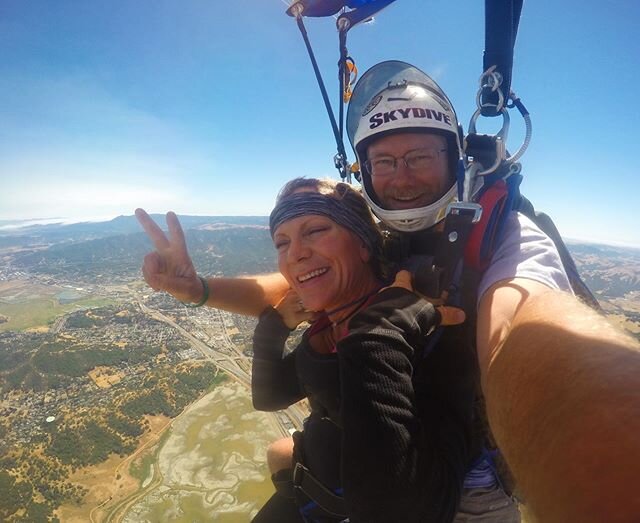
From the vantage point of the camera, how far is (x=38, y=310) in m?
72.4

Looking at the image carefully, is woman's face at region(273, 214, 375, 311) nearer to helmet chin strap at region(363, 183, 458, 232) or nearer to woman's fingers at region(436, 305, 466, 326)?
helmet chin strap at region(363, 183, 458, 232)

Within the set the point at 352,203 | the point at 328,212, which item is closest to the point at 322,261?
the point at 328,212

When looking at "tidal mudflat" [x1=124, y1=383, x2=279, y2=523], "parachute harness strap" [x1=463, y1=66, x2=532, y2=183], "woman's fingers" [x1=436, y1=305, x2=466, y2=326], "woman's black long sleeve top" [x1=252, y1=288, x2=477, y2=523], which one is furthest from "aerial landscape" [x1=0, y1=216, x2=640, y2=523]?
"parachute harness strap" [x1=463, y1=66, x2=532, y2=183]

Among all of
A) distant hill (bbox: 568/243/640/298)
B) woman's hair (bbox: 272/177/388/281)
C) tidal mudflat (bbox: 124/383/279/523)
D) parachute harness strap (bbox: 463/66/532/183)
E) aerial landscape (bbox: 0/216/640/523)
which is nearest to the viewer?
parachute harness strap (bbox: 463/66/532/183)

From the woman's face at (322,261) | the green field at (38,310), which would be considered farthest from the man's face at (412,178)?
the green field at (38,310)

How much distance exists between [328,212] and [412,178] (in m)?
0.52

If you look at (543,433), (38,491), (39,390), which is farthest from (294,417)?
(39,390)

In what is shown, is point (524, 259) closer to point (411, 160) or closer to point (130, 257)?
point (411, 160)

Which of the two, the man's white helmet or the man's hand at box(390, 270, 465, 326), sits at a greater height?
the man's white helmet

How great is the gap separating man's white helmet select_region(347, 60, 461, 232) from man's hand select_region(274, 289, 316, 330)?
862 millimetres

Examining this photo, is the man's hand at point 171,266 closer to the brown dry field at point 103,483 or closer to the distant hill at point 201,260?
the brown dry field at point 103,483

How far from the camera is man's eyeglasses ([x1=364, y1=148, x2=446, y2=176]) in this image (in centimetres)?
181

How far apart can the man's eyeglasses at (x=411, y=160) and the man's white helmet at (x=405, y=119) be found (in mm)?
103

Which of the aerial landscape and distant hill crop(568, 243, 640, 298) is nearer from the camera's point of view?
the aerial landscape
